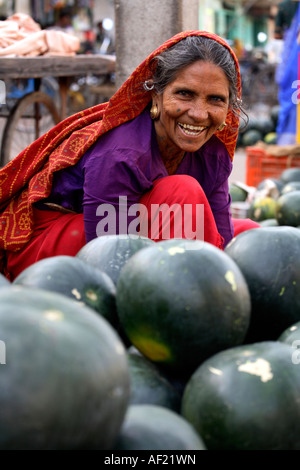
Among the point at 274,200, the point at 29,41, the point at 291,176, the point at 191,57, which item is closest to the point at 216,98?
the point at 191,57

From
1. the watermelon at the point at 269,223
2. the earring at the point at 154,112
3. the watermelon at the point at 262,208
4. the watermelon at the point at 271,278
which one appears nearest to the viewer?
the watermelon at the point at 271,278

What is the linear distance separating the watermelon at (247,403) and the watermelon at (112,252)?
0.49m

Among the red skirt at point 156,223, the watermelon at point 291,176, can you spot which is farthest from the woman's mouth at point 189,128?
the watermelon at point 291,176

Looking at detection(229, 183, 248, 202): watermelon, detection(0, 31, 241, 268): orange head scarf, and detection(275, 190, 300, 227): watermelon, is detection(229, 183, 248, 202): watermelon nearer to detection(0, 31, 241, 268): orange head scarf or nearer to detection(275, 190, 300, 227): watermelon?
detection(275, 190, 300, 227): watermelon

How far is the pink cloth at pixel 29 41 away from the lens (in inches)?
212

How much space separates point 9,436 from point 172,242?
614mm

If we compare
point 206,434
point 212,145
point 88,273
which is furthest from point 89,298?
point 212,145

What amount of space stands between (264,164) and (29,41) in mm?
2689

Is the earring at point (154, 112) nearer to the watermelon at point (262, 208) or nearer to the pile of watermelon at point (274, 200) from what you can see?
the pile of watermelon at point (274, 200)

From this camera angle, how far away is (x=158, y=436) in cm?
94

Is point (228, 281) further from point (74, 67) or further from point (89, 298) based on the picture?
point (74, 67)

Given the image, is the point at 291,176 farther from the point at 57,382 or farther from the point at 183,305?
the point at 57,382

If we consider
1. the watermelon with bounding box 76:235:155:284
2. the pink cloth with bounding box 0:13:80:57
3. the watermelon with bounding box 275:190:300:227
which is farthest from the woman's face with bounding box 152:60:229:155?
the pink cloth with bounding box 0:13:80:57

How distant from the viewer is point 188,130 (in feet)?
7.92
